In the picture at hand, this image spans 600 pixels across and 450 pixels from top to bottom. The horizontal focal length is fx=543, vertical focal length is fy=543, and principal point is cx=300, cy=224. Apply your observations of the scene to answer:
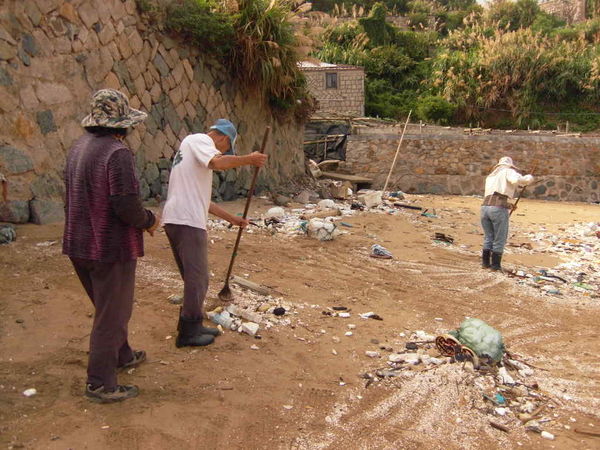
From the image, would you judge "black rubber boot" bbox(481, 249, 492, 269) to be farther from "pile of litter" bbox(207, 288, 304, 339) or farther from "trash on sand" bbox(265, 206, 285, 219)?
"pile of litter" bbox(207, 288, 304, 339)

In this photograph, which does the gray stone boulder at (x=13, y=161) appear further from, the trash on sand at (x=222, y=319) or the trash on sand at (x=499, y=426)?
the trash on sand at (x=499, y=426)

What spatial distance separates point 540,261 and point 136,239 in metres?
6.83

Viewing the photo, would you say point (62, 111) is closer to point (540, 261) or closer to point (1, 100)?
point (1, 100)

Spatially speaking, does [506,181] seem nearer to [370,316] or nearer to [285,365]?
[370,316]

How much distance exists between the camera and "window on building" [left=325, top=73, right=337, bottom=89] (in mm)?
23141

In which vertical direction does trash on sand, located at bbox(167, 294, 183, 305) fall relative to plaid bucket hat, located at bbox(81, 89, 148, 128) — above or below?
below

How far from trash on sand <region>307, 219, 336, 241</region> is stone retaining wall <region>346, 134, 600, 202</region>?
8.94m

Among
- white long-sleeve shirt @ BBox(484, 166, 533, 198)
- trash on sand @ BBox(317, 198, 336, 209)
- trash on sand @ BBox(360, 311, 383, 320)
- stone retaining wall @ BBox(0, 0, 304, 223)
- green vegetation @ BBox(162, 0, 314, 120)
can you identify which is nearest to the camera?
trash on sand @ BBox(360, 311, 383, 320)

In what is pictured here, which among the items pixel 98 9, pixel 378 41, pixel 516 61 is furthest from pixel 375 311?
pixel 378 41

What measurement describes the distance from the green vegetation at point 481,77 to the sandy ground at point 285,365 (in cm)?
1963

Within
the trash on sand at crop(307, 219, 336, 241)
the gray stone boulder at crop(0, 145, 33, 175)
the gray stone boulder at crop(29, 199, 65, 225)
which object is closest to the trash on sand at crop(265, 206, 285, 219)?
the trash on sand at crop(307, 219, 336, 241)

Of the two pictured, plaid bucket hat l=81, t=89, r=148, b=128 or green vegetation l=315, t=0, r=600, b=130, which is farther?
green vegetation l=315, t=0, r=600, b=130

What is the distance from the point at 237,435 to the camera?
2.79 meters

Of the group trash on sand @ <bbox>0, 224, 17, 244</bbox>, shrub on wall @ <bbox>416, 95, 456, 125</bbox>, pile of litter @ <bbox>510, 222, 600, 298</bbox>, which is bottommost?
pile of litter @ <bbox>510, 222, 600, 298</bbox>
